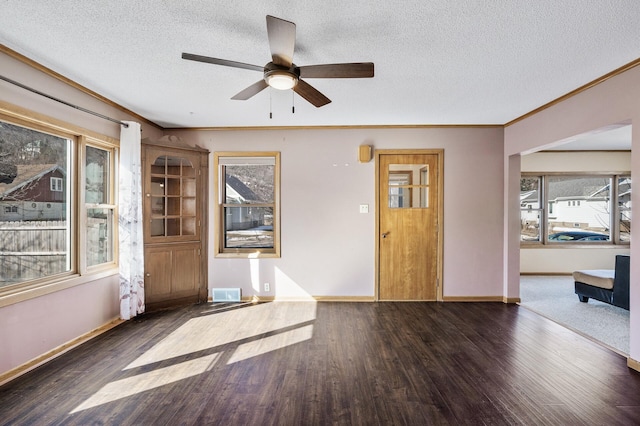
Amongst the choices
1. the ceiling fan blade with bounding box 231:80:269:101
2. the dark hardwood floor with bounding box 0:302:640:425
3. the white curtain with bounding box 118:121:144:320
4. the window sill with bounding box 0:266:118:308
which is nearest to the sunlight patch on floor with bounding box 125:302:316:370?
the dark hardwood floor with bounding box 0:302:640:425

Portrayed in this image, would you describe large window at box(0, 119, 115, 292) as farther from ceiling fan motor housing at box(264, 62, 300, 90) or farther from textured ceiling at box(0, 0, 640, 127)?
ceiling fan motor housing at box(264, 62, 300, 90)

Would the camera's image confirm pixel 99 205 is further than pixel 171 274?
No

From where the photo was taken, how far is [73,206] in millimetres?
3086

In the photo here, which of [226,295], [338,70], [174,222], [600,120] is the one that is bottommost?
Answer: [226,295]

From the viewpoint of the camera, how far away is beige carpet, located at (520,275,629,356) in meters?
3.19

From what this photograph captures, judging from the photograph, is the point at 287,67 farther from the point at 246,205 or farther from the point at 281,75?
the point at 246,205

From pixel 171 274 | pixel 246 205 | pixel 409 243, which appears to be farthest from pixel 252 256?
pixel 409 243

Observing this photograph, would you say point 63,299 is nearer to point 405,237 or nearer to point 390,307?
point 390,307

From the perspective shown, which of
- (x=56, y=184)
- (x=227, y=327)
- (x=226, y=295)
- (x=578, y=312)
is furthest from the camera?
(x=226, y=295)

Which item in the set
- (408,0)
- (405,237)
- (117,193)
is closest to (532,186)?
(405,237)

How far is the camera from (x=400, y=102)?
348 centimetres

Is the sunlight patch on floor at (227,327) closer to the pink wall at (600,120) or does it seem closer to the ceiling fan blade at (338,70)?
the ceiling fan blade at (338,70)

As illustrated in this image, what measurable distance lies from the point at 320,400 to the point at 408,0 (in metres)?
2.66

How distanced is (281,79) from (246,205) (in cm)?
273
